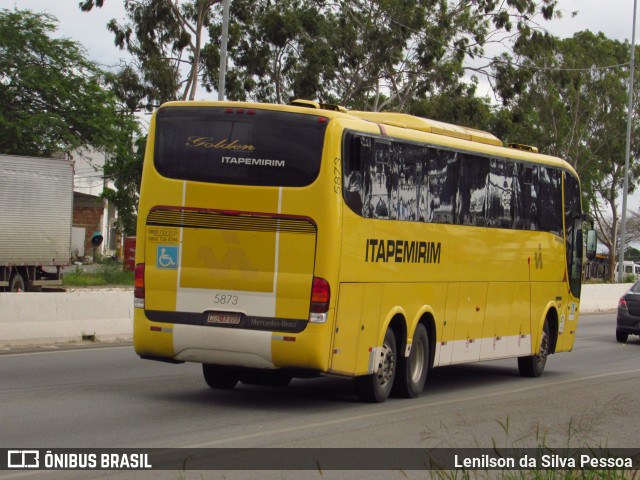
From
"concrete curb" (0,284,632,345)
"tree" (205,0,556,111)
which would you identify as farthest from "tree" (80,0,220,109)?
"concrete curb" (0,284,632,345)

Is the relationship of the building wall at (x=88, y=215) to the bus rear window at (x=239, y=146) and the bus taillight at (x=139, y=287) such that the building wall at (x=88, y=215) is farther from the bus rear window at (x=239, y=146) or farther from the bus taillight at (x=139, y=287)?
the bus rear window at (x=239, y=146)

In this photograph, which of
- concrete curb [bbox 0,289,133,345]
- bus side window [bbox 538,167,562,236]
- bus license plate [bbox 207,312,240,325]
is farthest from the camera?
concrete curb [bbox 0,289,133,345]

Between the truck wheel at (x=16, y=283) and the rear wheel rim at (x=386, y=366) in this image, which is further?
the truck wheel at (x=16, y=283)

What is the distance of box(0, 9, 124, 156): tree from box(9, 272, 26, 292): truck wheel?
1420 centimetres

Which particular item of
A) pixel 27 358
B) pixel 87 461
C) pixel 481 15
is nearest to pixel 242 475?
pixel 87 461

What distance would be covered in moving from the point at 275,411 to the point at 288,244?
186cm

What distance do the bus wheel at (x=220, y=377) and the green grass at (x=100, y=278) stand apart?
23.9 meters

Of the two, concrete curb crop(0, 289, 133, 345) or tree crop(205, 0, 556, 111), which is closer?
concrete curb crop(0, 289, 133, 345)

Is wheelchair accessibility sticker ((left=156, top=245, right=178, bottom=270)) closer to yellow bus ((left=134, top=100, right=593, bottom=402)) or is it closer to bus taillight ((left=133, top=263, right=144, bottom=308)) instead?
yellow bus ((left=134, top=100, right=593, bottom=402))

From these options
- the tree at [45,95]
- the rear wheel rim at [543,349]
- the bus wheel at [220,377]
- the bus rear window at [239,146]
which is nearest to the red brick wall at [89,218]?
the tree at [45,95]

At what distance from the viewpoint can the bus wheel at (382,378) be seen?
13469mm

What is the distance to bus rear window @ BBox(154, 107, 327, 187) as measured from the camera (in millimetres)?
12453

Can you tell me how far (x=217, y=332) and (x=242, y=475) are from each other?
3.87 metres

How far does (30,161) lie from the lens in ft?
107
